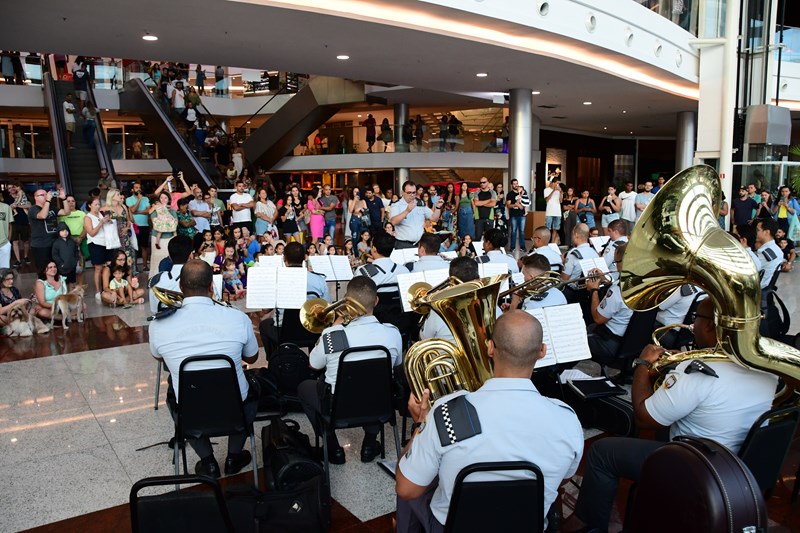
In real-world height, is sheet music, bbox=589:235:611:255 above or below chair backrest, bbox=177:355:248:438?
above

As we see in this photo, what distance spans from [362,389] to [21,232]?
12346mm

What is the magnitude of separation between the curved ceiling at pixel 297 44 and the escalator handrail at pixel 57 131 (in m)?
4.73

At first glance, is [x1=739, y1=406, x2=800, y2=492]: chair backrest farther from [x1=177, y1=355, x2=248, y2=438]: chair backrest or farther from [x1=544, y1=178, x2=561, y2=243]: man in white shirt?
[x1=544, y1=178, x2=561, y2=243]: man in white shirt

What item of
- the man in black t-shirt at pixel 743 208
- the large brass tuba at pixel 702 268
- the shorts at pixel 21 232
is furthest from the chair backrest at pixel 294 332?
the man in black t-shirt at pixel 743 208

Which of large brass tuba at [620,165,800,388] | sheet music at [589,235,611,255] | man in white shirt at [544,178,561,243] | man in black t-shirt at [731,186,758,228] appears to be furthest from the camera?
man in white shirt at [544,178,561,243]

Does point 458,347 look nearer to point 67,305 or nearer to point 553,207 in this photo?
point 67,305

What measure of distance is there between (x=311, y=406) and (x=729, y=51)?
44.4 feet

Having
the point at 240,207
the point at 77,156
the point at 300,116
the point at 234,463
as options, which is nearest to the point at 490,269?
the point at 234,463

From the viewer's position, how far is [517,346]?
220cm

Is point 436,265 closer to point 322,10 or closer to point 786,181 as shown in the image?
point 322,10

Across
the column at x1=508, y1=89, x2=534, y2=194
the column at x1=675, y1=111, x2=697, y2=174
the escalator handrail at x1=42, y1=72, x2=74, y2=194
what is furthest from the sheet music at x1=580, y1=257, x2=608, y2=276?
the column at x1=675, y1=111, x2=697, y2=174

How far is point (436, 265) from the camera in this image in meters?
5.60

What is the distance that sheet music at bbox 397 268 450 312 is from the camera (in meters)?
4.84

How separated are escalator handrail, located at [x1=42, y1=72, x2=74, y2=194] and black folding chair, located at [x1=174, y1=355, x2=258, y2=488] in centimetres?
1219
